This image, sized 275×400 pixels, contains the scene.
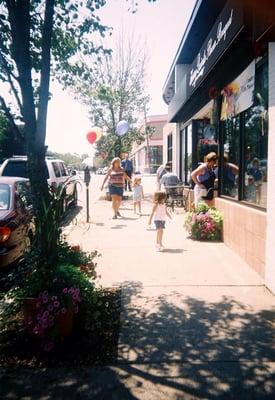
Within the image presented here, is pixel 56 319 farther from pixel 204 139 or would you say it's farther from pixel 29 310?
pixel 204 139

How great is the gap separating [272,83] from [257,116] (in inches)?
46.8

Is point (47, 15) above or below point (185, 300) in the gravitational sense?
above

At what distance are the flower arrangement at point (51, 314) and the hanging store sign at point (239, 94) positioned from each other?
4676 mm

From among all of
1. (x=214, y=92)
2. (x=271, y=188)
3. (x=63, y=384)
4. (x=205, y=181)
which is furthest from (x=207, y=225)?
(x=63, y=384)

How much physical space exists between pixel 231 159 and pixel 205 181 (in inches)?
42.0

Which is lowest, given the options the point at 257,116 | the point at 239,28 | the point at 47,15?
the point at 257,116

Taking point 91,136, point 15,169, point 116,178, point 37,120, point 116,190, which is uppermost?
point 91,136

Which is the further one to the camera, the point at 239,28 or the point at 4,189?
the point at 4,189

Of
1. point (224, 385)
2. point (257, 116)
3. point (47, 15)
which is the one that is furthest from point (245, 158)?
point (224, 385)

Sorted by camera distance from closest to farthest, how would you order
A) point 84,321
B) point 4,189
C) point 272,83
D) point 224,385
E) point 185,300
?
point 224,385 → point 84,321 → point 185,300 → point 272,83 → point 4,189

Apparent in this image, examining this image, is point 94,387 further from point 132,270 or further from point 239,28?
point 239,28

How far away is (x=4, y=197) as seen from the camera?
660 cm

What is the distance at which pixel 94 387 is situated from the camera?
3.06 meters

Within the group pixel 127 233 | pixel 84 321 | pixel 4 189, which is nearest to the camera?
pixel 84 321
